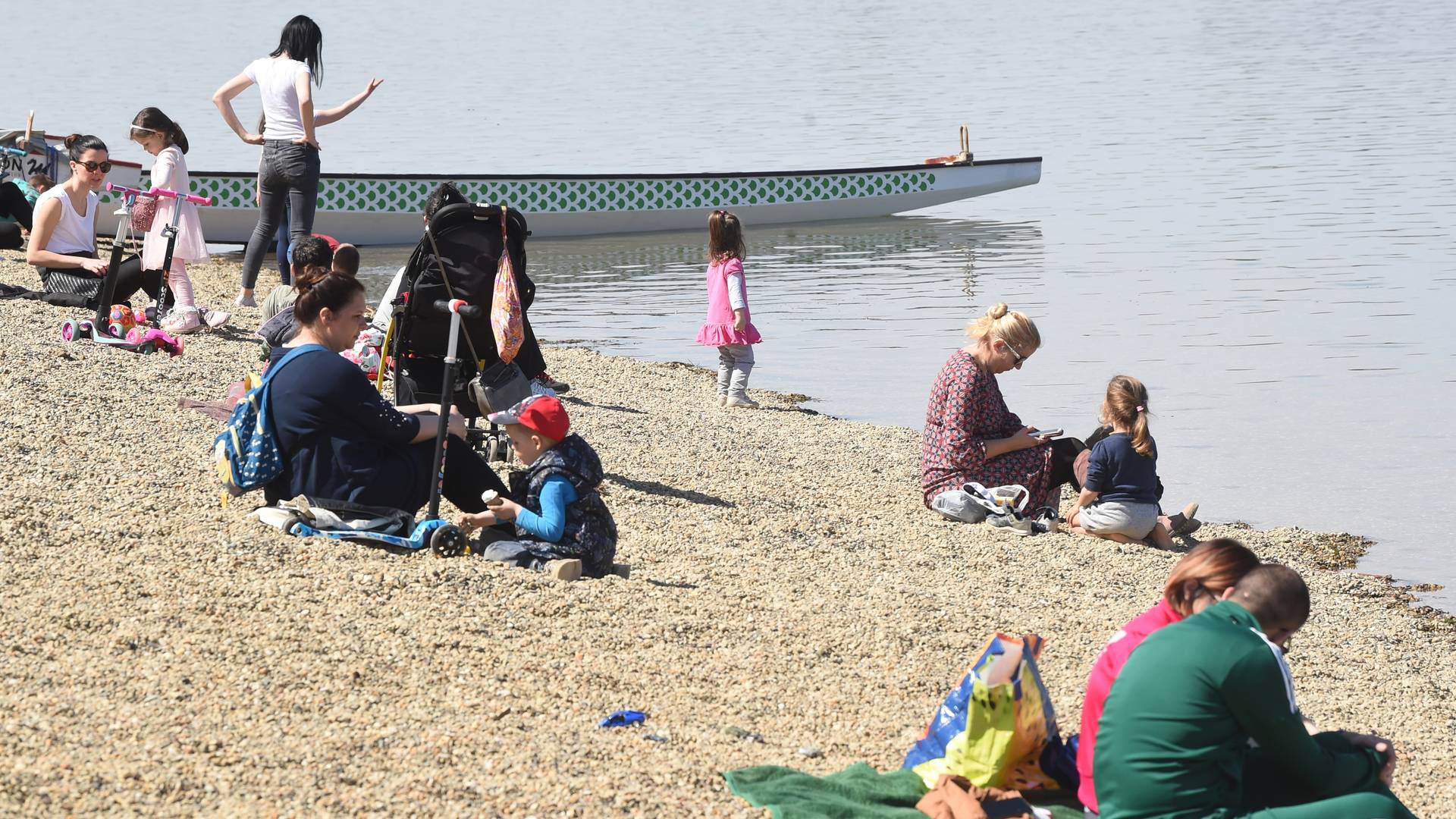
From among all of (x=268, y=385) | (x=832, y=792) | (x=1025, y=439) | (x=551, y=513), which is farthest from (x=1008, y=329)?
(x=832, y=792)

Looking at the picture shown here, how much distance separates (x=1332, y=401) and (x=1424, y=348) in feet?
8.66

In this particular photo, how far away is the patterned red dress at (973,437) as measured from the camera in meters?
8.30

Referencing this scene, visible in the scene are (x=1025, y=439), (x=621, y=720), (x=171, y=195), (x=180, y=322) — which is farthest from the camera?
(x=180, y=322)

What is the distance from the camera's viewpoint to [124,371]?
927cm

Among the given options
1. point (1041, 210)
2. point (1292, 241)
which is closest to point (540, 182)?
point (1041, 210)

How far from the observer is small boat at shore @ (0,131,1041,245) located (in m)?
20.6

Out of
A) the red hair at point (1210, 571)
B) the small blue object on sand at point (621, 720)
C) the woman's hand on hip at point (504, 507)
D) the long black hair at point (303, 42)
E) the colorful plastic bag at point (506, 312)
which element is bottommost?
the small blue object on sand at point (621, 720)

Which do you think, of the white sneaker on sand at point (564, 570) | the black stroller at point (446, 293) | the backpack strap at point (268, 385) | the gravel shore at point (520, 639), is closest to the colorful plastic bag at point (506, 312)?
the black stroller at point (446, 293)

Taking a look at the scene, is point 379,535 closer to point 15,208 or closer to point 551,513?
point 551,513

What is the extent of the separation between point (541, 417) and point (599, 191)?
57.0 feet

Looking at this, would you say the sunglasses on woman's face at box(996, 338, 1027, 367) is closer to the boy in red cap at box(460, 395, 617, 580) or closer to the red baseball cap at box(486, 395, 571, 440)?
the boy in red cap at box(460, 395, 617, 580)

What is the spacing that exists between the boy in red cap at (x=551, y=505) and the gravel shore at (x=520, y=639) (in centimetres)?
13

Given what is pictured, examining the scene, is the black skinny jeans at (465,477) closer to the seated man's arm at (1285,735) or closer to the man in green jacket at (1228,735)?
the man in green jacket at (1228,735)

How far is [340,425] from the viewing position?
6148 millimetres
